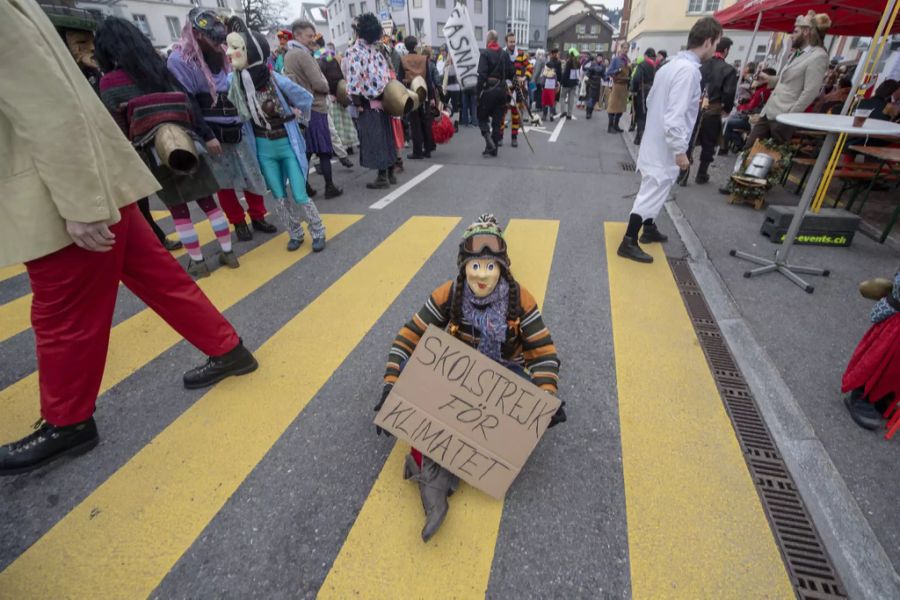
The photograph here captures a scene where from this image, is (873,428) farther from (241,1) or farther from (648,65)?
(241,1)

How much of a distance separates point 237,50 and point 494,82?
5.54 meters

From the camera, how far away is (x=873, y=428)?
2291 millimetres

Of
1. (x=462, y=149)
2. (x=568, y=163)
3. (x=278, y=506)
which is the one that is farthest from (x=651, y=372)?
(x=462, y=149)

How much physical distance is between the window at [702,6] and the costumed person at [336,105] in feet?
138

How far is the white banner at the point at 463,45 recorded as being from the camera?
8500 mm

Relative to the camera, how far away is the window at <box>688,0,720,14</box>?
35.9m

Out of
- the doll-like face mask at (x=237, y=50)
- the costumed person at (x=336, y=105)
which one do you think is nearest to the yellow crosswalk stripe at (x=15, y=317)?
the doll-like face mask at (x=237, y=50)

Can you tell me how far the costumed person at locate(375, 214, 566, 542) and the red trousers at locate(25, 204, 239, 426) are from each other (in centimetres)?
128

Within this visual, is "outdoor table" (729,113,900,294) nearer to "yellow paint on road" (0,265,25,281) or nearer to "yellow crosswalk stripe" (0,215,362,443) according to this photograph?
"yellow crosswalk stripe" (0,215,362,443)

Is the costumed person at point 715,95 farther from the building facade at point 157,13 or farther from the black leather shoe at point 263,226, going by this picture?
the building facade at point 157,13

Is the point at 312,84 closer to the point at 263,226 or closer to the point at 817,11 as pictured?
the point at 263,226

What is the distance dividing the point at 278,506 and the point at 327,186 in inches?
201

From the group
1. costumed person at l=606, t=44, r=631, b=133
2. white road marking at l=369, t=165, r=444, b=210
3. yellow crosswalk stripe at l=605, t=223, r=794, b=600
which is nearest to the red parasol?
costumed person at l=606, t=44, r=631, b=133

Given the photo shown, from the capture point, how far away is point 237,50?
12.1 feet
